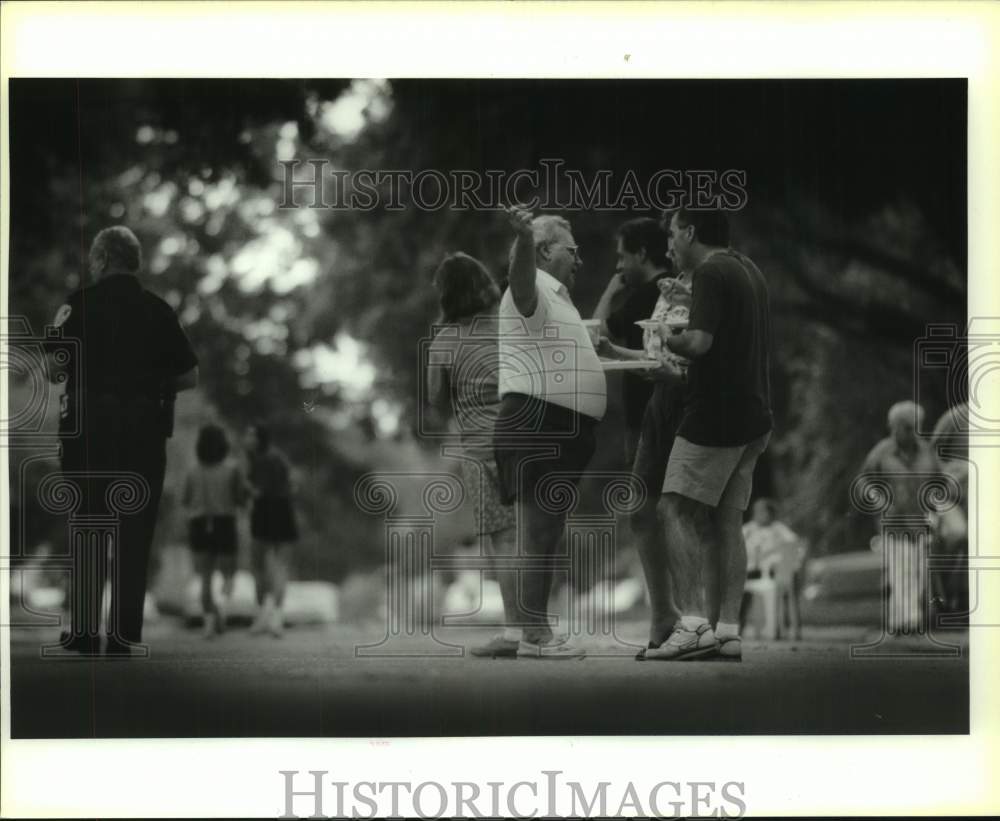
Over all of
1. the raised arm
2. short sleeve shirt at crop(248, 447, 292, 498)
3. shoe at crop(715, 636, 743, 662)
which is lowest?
shoe at crop(715, 636, 743, 662)

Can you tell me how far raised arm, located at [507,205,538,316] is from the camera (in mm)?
16016

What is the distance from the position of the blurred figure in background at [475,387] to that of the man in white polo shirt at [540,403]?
0.17 feet

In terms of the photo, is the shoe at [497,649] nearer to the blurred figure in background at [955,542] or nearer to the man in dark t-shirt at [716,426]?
the man in dark t-shirt at [716,426]

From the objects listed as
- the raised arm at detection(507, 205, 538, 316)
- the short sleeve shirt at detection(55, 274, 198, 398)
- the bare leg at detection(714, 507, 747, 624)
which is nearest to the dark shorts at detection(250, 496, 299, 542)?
the short sleeve shirt at detection(55, 274, 198, 398)

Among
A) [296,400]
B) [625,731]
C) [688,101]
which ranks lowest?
[625,731]

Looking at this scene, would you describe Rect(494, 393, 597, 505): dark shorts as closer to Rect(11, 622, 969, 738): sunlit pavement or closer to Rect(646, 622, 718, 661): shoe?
Rect(11, 622, 969, 738): sunlit pavement

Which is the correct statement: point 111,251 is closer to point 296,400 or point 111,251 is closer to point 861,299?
point 296,400

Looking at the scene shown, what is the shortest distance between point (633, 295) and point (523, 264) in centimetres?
60

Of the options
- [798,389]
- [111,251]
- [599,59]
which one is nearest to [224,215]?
[111,251]

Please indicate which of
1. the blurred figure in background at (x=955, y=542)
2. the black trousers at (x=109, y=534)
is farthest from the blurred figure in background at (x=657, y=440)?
the black trousers at (x=109, y=534)

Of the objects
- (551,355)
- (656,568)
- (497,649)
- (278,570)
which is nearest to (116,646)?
(278,570)

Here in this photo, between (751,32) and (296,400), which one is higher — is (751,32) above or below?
above

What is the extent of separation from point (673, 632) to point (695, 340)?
4.97 feet

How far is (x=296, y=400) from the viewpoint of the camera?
1600 cm
